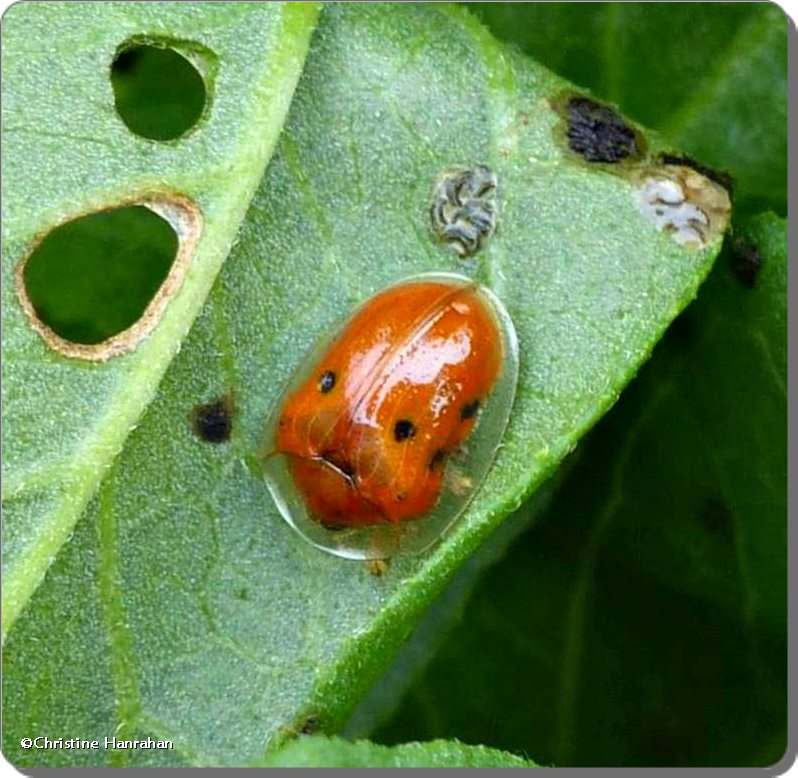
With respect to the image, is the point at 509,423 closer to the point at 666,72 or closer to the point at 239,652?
the point at 239,652

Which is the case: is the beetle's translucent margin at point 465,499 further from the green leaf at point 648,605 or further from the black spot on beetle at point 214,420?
the green leaf at point 648,605

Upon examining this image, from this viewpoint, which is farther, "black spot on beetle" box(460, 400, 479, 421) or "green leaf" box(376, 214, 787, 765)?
"green leaf" box(376, 214, 787, 765)

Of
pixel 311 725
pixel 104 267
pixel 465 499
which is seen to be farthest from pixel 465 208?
pixel 311 725

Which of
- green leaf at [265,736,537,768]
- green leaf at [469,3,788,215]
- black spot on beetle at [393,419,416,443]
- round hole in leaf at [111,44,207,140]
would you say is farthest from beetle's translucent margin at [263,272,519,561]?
green leaf at [469,3,788,215]

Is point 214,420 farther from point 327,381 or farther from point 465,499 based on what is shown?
point 465,499

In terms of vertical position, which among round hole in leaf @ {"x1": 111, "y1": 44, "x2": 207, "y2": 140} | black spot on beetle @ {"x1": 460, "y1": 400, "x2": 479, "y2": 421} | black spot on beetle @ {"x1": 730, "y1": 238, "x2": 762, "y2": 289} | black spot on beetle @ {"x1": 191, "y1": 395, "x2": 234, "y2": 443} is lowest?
black spot on beetle @ {"x1": 191, "y1": 395, "x2": 234, "y2": 443}

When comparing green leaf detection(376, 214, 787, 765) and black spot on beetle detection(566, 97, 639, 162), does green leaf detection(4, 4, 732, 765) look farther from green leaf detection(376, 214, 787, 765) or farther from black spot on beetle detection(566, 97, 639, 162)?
green leaf detection(376, 214, 787, 765)
